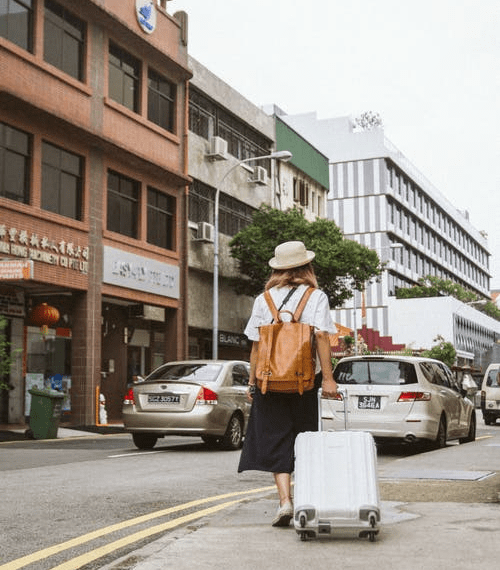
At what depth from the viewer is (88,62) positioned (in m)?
25.3

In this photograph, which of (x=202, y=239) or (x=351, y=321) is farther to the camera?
(x=351, y=321)

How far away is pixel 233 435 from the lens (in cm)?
1501

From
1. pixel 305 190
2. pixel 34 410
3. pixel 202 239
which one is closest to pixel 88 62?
pixel 202 239

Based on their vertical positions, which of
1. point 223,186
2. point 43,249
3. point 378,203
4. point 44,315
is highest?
point 378,203

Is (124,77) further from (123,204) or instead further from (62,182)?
(62,182)

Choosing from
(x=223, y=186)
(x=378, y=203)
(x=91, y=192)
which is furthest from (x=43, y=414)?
(x=378, y=203)

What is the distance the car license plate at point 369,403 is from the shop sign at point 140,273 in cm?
1283

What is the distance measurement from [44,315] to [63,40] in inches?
289

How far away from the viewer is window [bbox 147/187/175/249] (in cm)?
2872

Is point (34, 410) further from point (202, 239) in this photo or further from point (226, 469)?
point (202, 239)

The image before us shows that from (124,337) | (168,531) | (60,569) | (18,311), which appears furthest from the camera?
(124,337)

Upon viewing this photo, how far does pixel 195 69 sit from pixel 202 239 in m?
6.27

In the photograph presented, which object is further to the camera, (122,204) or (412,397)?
(122,204)

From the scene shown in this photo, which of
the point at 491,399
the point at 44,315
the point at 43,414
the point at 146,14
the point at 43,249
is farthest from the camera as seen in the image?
the point at 146,14
